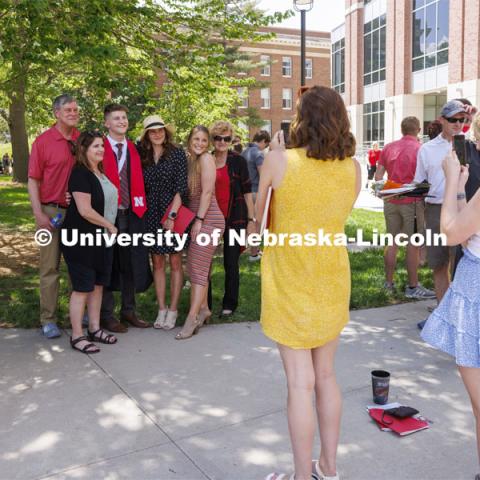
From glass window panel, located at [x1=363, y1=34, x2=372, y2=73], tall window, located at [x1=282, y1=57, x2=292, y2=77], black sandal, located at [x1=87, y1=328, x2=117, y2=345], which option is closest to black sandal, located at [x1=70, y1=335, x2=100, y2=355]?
black sandal, located at [x1=87, y1=328, x2=117, y2=345]

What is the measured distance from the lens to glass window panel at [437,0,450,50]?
29.7 m

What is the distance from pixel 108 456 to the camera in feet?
10.9

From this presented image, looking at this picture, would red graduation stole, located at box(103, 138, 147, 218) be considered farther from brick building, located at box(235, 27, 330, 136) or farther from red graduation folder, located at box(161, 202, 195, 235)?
brick building, located at box(235, 27, 330, 136)

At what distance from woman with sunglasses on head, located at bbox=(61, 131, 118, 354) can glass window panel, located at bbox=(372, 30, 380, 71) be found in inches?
1412

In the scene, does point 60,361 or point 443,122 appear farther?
point 443,122

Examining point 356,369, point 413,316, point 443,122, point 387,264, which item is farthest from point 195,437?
point 387,264

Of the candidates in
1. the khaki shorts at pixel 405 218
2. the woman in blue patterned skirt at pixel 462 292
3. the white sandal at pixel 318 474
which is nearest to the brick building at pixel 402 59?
the khaki shorts at pixel 405 218

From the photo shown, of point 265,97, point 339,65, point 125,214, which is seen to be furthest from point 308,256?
point 265,97

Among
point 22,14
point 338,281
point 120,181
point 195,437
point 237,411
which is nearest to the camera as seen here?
point 338,281

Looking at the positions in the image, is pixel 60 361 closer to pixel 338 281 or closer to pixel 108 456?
pixel 108 456

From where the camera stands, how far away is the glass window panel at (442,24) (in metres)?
29.7

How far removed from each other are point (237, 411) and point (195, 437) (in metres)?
0.44

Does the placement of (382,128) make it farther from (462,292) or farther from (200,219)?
(462,292)

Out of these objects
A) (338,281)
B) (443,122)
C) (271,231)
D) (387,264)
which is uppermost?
(443,122)
